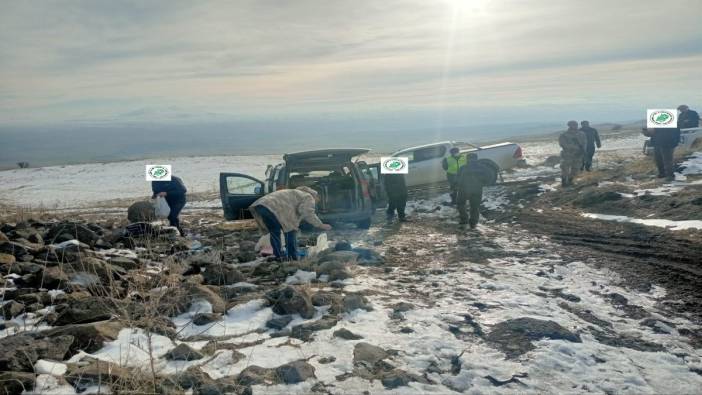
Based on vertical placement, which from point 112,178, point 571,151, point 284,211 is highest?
point 571,151

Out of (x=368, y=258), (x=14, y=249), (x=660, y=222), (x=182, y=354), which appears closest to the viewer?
(x=182, y=354)

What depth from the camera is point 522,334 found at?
455cm

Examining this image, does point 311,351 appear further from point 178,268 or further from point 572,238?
point 572,238

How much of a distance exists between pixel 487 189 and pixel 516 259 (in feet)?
25.0

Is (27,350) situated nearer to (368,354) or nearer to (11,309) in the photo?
(11,309)

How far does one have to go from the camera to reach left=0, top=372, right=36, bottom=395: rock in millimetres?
3256

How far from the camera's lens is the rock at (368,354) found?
4031mm

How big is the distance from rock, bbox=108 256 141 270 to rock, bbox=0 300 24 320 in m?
1.48

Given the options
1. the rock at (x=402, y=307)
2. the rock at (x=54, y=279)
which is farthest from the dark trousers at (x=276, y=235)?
the rock at (x=54, y=279)

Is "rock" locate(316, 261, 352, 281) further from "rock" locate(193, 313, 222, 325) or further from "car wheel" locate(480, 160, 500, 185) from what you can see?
"car wheel" locate(480, 160, 500, 185)

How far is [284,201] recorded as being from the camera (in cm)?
680

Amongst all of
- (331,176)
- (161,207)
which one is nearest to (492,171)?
(331,176)

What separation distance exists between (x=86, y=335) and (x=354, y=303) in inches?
95.7

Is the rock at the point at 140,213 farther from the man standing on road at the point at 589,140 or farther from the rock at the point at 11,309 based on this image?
the man standing on road at the point at 589,140
